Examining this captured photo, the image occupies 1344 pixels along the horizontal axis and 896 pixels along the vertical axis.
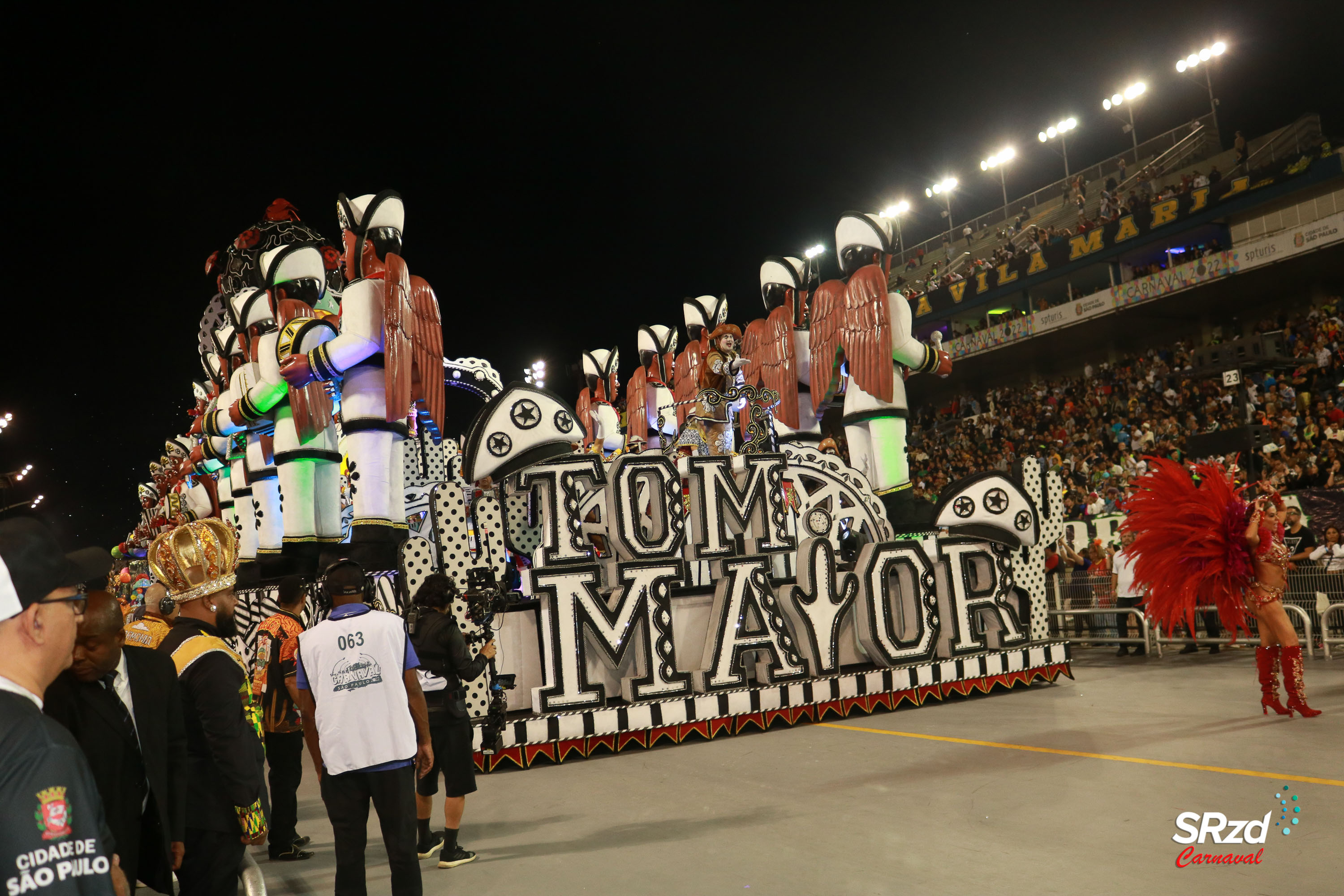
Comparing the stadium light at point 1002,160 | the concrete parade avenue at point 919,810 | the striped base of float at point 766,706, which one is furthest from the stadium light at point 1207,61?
the concrete parade avenue at point 919,810

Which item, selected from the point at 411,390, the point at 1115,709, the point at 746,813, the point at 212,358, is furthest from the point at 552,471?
the point at 212,358

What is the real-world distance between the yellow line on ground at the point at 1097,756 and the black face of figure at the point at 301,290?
7.30 m

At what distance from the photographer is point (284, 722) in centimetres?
584

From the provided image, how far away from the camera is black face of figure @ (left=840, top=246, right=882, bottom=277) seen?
1111 cm

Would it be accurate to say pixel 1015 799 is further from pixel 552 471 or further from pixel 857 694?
pixel 552 471

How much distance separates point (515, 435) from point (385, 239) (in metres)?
2.53

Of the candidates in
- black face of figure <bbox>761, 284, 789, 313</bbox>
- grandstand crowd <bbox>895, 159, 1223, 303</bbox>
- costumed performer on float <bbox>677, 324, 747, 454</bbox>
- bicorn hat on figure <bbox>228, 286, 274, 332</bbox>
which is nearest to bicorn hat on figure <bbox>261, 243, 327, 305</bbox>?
bicorn hat on figure <bbox>228, 286, 274, 332</bbox>

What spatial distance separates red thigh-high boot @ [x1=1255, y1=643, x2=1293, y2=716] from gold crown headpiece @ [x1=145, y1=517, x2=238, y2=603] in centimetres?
697

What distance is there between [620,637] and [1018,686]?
425cm

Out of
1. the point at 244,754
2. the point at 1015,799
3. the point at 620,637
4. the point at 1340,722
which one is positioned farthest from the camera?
the point at 620,637

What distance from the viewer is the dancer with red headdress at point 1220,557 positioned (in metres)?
7.24

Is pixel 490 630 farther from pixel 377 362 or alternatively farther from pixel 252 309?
pixel 252 309

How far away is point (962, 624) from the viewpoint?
9375 mm

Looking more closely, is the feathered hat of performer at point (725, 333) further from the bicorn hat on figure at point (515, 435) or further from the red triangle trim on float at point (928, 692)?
the red triangle trim on float at point (928, 692)
